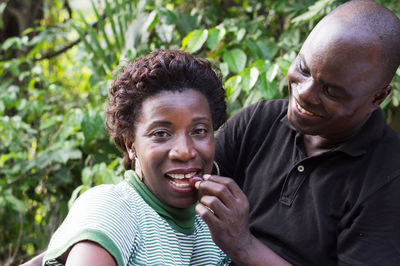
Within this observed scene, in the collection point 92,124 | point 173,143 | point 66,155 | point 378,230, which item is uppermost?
point 173,143

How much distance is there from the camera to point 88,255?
1.33 m

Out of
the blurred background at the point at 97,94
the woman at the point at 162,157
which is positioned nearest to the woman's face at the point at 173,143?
the woman at the point at 162,157

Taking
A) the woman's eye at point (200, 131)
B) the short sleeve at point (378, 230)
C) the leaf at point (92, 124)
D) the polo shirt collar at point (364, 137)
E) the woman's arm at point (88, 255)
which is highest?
the woman's eye at point (200, 131)

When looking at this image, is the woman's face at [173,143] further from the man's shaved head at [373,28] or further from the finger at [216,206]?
the man's shaved head at [373,28]

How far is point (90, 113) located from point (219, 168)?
1.14 m

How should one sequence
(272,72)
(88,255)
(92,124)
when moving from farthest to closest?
1. (92,124)
2. (272,72)
3. (88,255)

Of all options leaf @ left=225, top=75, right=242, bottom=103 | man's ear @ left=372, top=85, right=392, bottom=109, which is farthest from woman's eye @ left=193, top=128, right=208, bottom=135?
leaf @ left=225, top=75, right=242, bottom=103

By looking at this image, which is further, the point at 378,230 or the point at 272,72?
the point at 272,72

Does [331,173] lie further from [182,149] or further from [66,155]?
[66,155]

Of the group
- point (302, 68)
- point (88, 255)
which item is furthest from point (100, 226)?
point (302, 68)

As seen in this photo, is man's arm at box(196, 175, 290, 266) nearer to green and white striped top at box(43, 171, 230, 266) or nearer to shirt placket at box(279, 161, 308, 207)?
green and white striped top at box(43, 171, 230, 266)

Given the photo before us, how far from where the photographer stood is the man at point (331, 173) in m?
1.62

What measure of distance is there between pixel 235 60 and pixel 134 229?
141cm

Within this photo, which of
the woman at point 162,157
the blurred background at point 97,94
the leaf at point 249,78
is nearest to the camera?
the woman at point 162,157
